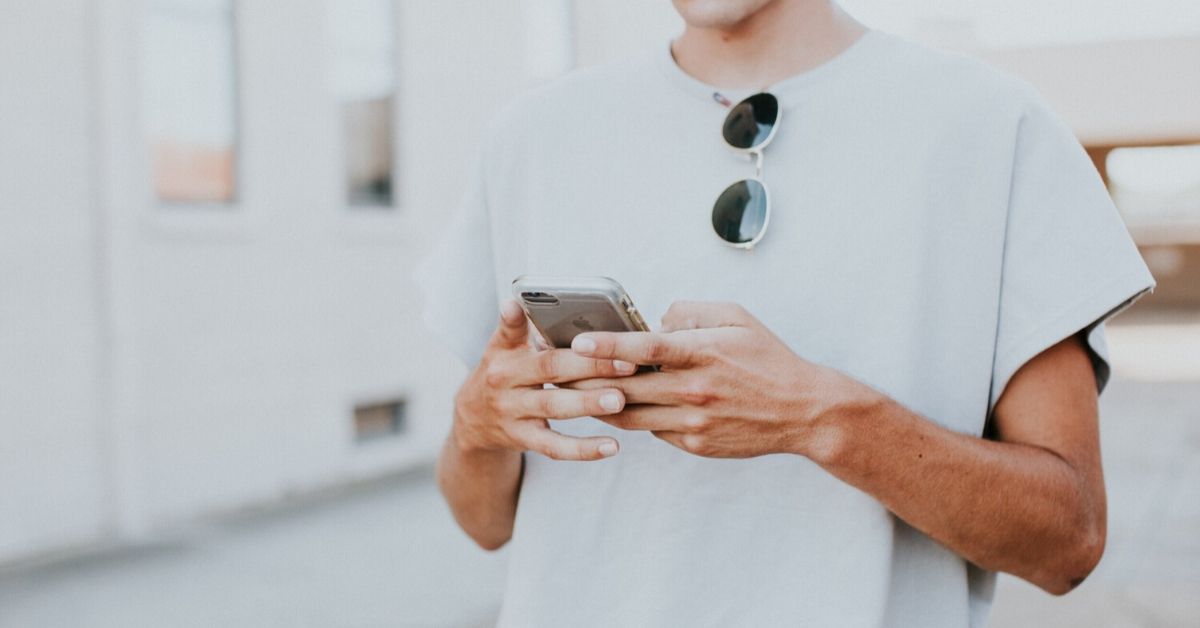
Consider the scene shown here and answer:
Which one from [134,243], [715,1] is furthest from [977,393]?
[134,243]

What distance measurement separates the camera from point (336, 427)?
24.2 feet

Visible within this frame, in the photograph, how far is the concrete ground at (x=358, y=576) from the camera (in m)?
5.00

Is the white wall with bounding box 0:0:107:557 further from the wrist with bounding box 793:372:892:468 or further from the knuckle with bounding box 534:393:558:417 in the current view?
the wrist with bounding box 793:372:892:468

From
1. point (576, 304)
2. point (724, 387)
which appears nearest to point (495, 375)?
point (576, 304)

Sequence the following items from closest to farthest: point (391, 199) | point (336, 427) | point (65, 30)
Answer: point (65, 30), point (336, 427), point (391, 199)

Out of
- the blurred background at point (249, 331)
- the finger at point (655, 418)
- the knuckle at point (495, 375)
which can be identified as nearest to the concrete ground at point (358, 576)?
the blurred background at point (249, 331)

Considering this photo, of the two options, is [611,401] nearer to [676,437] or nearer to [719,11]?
[676,437]

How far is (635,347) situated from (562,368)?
0.11 metres

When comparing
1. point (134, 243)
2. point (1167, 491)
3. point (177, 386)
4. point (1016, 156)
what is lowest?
point (1167, 491)

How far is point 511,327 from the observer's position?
3.79 feet

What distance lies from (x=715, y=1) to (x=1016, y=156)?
39cm

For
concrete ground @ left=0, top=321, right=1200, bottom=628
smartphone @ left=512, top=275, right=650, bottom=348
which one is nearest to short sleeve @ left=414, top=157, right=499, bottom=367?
smartphone @ left=512, top=275, right=650, bottom=348

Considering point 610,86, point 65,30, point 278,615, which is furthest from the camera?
point 65,30

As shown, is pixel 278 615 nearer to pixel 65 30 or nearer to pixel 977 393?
pixel 65 30
